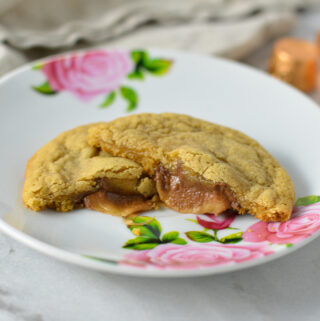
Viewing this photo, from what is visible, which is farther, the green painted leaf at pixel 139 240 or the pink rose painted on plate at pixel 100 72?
the pink rose painted on plate at pixel 100 72

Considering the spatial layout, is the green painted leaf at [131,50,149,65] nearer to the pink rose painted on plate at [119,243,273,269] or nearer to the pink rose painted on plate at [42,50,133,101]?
the pink rose painted on plate at [42,50,133,101]

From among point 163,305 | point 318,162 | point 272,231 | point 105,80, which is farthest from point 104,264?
point 105,80

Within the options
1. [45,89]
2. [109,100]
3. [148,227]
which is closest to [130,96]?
[109,100]

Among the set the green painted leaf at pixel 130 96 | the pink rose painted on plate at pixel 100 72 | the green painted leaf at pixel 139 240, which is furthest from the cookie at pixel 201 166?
the pink rose painted on plate at pixel 100 72

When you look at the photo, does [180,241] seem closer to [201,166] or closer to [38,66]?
[201,166]

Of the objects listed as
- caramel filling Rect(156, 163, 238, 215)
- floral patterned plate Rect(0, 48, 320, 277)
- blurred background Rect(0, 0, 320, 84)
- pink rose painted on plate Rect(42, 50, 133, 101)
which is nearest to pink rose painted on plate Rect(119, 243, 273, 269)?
floral patterned plate Rect(0, 48, 320, 277)

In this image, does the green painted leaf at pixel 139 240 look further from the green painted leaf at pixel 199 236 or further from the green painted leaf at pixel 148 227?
the green painted leaf at pixel 199 236

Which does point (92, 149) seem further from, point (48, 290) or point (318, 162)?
point (318, 162)
